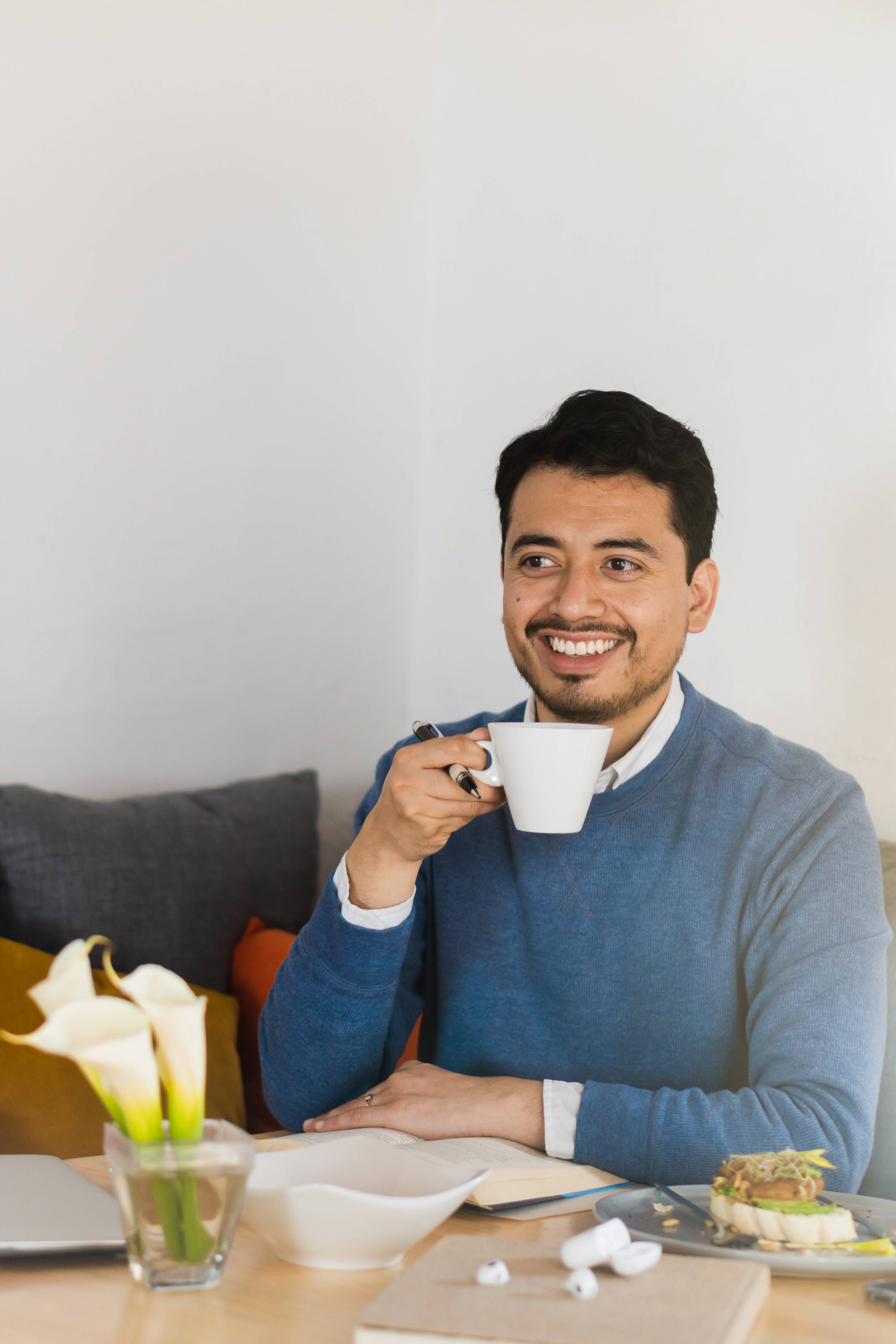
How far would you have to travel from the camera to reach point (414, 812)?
1143mm

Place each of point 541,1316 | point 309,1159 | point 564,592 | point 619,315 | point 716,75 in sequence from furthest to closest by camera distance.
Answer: point 619,315
point 716,75
point 564,592
point 309,1159
point 541,1316

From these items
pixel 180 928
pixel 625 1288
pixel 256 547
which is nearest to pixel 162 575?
pixel 256 547

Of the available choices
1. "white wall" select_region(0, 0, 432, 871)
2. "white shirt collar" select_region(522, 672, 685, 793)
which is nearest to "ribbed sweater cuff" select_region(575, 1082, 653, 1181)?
"white shirt collar" select_region(522, 672, 685, 793)

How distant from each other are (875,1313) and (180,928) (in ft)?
3.95

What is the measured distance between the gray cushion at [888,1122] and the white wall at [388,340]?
1.37ft

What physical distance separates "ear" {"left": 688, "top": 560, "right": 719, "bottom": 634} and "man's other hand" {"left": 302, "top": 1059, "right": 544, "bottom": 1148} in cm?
62

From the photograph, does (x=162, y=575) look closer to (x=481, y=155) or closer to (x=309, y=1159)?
(x=481, y=155)

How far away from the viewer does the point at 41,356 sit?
72.7 inches

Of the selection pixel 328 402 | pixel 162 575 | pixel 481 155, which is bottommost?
pixel 162 575

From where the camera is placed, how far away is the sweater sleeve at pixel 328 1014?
1.21 meters

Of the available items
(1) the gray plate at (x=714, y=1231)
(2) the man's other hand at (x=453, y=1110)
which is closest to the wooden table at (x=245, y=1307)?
(1) the gray plate at (x=714, y=1231)

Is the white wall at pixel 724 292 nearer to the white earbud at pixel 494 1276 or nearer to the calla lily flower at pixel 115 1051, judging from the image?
the white earbud at pixel 494 1276

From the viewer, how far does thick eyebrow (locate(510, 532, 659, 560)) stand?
1393 millimetres

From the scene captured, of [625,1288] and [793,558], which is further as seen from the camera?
[793,558]
